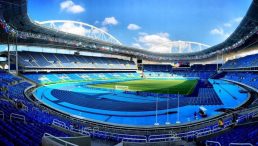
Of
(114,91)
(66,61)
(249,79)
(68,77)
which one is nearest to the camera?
(114,91)

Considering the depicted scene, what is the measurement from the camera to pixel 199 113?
2030 centimetres

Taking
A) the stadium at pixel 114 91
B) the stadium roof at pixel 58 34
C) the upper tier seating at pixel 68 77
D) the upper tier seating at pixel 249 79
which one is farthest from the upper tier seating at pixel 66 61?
the upper tier seating at pixel 249 79

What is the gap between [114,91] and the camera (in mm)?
37031

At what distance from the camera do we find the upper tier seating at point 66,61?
49031 millimetres

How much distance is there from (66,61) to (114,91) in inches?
1052

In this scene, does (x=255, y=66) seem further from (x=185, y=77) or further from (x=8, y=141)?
(x=8, y=141)

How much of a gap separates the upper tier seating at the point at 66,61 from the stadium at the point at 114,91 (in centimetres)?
29

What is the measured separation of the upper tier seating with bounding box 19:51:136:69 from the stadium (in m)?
0.29

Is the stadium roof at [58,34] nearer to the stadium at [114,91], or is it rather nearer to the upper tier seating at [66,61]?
the stadium at [114,91]

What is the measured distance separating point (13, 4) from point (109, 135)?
19.0 metres

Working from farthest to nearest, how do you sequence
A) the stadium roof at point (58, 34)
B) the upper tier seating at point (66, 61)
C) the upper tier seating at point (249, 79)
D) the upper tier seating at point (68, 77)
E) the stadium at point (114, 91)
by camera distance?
the upper tier seating at point (66, 61), the upper tier seating at point (68, 77), the upper tier seating at point (249, 79), the stadium roof at point (58, 34), the stadium at point (114, 91)

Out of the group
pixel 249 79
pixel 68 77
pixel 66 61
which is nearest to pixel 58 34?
pixel 68 77

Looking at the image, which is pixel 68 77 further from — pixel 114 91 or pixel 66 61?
pixel 114 91

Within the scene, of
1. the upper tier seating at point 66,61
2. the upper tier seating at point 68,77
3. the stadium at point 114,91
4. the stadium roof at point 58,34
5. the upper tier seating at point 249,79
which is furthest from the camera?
the upper tier seating at point 66,61
